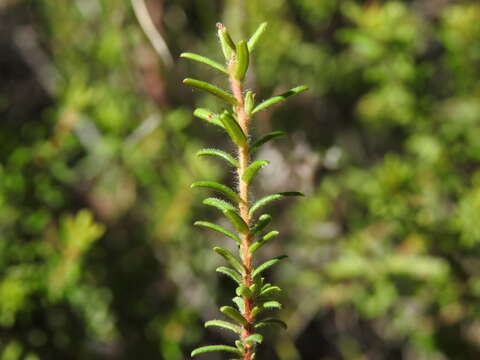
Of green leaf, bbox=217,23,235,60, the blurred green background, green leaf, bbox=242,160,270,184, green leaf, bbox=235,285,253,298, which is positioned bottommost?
green leaf, bbox=235,285,253,298

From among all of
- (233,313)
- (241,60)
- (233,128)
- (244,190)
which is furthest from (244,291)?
(241,60)

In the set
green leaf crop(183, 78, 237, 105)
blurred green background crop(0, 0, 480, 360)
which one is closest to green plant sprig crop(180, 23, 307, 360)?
green leaf crop(183, 78, 237, 105)

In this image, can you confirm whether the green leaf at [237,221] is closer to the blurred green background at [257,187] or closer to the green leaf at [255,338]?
the green leaf at [255,338]

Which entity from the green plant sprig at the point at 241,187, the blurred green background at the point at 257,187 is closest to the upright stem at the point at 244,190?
the green plant sprig at the point at 241,187

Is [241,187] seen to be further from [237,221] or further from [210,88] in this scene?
[210,88]

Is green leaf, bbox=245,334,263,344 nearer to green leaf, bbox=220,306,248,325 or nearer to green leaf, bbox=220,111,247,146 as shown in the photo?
green leaf, bbox=220,306,248,325

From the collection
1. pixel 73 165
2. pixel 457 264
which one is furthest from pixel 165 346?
pixel 457 264

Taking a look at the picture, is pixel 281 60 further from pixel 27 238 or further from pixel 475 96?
pixel 27 238
